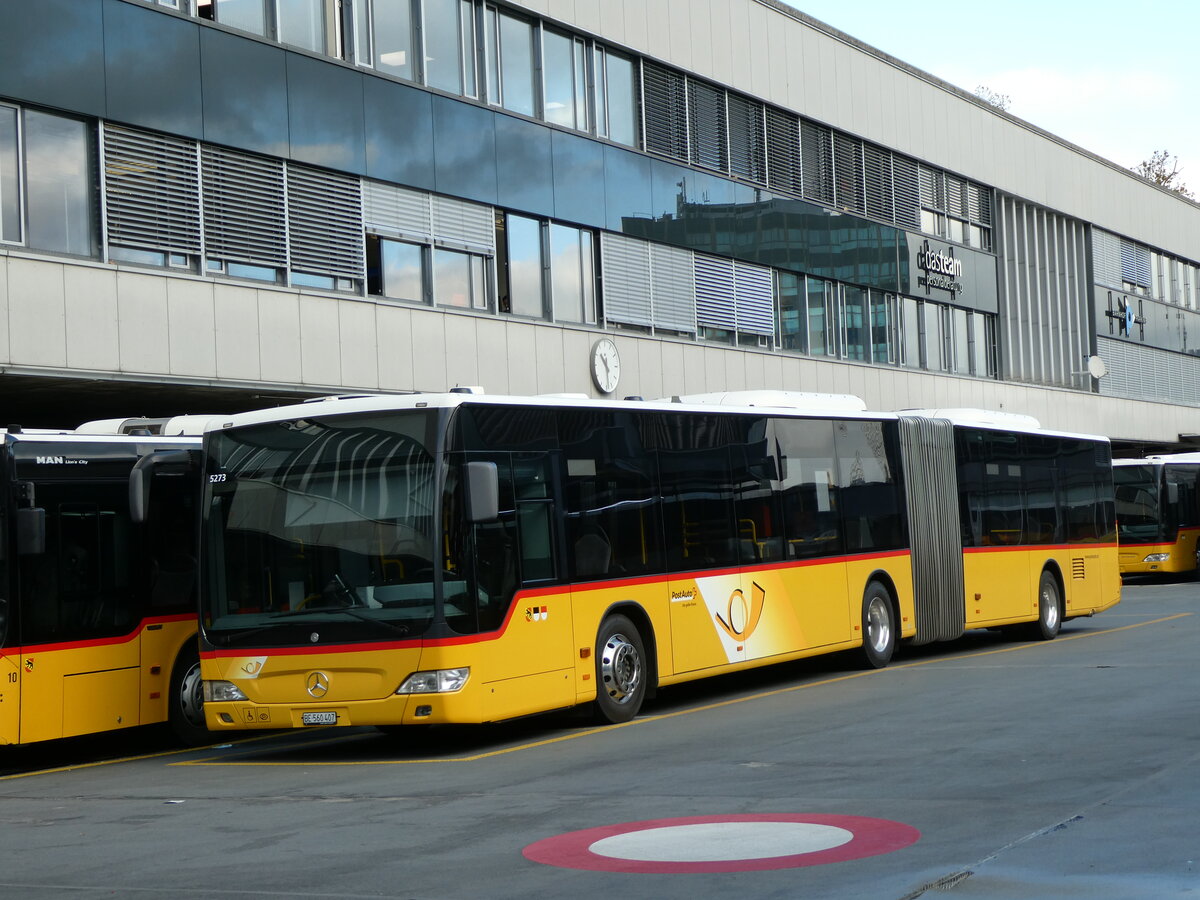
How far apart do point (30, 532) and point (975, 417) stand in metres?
14.2

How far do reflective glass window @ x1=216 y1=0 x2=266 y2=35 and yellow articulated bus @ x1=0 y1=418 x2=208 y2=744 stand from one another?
8.78 meters

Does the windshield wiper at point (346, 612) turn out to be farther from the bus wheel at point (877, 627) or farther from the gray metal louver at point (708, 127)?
the gray metal louver at point (708, 127)

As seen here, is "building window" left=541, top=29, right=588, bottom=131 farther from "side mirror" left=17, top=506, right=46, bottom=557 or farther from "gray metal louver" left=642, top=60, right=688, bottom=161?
"side mirror" left=17, top=506, right=46, bottom=557

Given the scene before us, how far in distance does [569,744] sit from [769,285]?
22.4 meters

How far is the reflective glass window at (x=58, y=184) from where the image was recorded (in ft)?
63.6

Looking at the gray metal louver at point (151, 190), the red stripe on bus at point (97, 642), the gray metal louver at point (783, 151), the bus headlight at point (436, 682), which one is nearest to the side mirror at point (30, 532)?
the red stripe on bus at point (97, 642)

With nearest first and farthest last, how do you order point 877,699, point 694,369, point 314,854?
point 314,854, point 877,699, point 694,369

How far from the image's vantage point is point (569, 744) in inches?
514

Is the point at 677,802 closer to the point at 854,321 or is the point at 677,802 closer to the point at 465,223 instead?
the point at 465,223

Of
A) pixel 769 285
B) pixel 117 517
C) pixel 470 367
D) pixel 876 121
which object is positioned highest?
pixel 876 121

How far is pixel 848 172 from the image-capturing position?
3766 cm

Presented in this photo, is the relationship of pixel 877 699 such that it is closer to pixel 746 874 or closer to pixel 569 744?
pixel 569 744

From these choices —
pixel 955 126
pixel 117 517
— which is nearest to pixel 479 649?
pixel 117 517

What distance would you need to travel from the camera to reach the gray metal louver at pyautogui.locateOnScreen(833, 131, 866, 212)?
3722 centimetres
